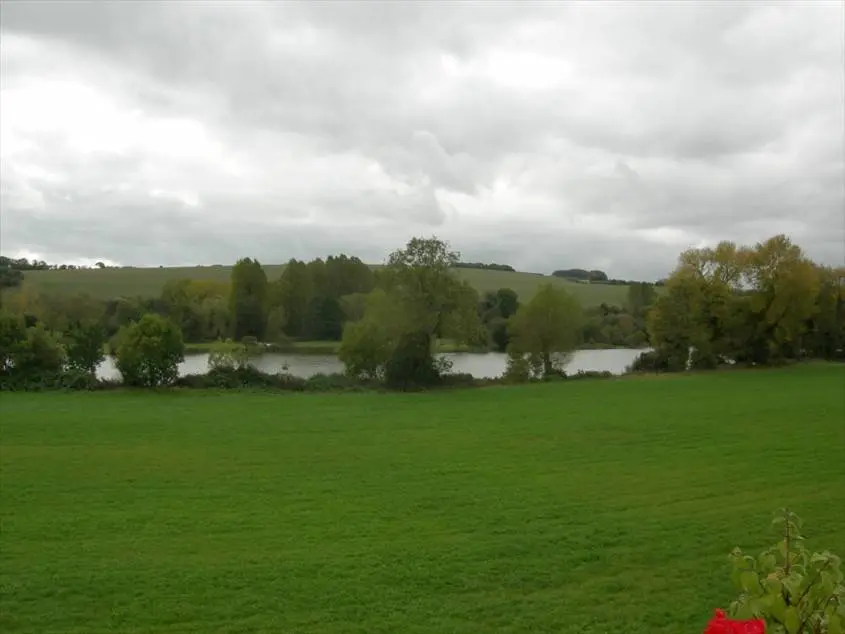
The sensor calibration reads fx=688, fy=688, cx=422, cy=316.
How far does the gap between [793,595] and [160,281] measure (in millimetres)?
100997

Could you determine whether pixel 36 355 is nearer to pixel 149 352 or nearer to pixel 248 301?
pixel 149 352

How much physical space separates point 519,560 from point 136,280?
94.1 meters

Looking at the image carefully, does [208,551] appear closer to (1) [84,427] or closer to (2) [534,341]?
(1) [84,427]

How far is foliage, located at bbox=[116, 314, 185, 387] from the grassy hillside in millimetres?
42916

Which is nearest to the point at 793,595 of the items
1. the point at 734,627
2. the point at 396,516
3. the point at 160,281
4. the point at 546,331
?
the point at 734,627

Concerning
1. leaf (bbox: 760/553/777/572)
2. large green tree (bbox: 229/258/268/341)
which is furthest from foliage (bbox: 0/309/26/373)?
leaf (bbox: 760/553/777/572)

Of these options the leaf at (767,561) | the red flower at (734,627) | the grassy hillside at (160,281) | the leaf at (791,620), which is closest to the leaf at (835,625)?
the leaf at (791,620)

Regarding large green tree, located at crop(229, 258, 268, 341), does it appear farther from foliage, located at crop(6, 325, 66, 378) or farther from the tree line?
foliage, located at crop(6, 325, 66, 378)

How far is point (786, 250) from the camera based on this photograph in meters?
52.0

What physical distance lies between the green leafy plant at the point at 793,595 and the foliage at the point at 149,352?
38.9 meters

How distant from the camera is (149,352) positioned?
126 ft

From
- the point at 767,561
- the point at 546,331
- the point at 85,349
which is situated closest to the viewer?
the point at 767,561

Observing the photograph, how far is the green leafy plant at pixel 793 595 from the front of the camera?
7.63ft

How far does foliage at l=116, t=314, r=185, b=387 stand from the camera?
3838cm
